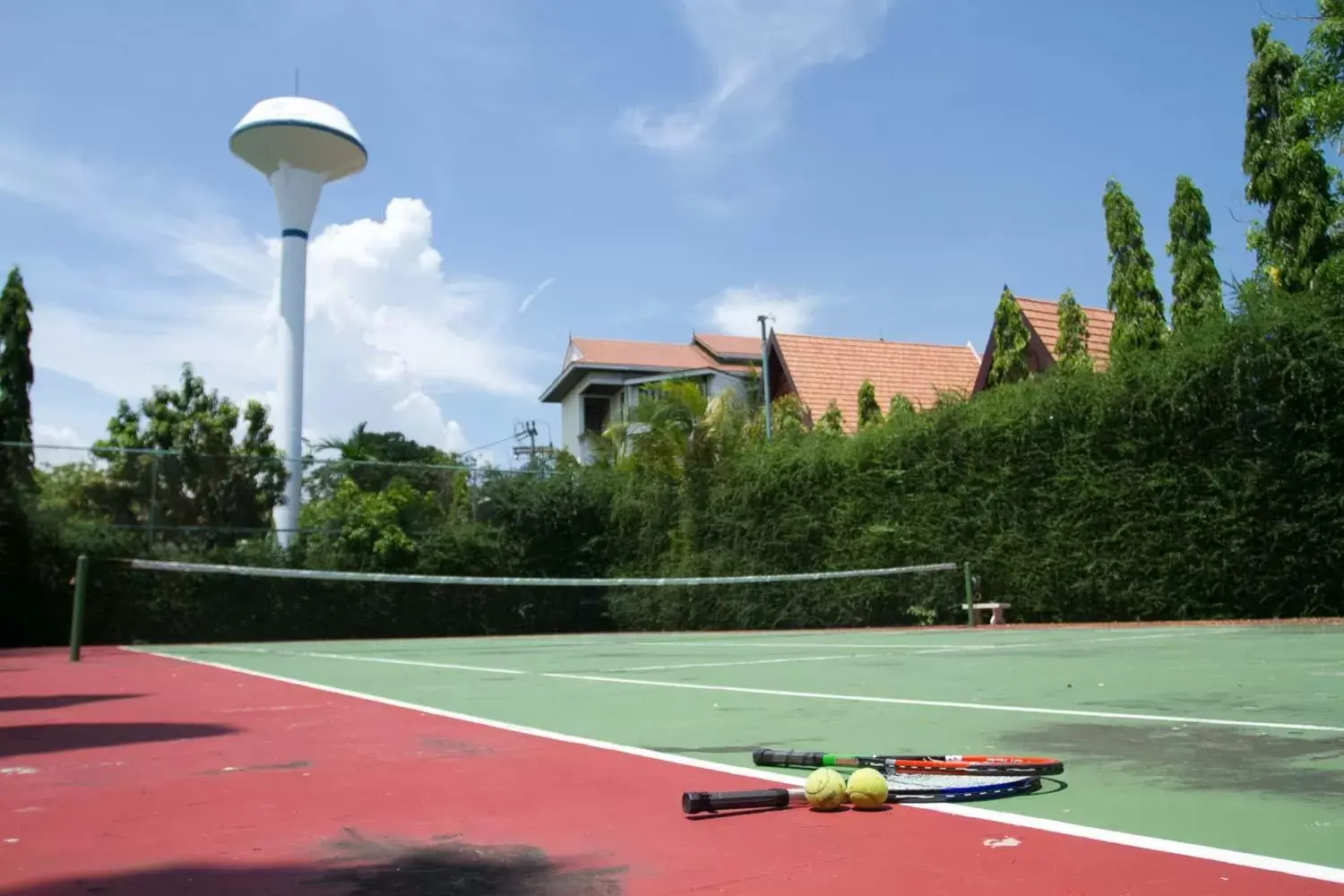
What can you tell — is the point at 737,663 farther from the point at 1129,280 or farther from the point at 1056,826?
the point at 1129,280

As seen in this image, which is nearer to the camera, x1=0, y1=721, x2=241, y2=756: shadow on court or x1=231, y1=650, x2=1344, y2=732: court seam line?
x1=231, y1=650, x2=1344, y2=732: court seam line

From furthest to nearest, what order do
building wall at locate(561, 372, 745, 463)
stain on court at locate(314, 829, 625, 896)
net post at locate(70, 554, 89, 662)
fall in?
building wall at locate(561, 372, 745, 463) < net post at locate(70, 554, 89, 662) < stain on court at locate(314, 829, 625, 896)

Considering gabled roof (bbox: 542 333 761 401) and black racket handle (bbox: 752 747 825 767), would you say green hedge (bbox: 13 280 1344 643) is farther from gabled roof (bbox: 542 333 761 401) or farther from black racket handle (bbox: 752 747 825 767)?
gabled roof (bbox: 542 333 761 401)

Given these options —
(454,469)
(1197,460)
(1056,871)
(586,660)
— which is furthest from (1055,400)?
(1056,871)

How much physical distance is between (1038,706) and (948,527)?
12014 millimetres

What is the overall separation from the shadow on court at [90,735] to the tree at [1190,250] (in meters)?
22.2

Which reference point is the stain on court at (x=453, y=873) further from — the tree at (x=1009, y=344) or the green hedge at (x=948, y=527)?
the tree at (x=1009, y=344)

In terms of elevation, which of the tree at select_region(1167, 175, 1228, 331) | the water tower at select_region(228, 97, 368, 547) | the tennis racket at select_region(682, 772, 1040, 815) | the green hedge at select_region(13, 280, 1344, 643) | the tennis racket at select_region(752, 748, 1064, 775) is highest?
the water tower at select_region(228, 97, 368, 547)

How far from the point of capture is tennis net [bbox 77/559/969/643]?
59.8 feet

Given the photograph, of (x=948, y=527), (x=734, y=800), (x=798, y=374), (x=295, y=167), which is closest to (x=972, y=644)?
(x=948, y=527)

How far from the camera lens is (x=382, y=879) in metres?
2.89

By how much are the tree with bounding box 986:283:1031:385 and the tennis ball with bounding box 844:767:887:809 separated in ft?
78.8

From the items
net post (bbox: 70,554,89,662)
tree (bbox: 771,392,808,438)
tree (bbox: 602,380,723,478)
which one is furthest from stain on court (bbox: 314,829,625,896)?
tree (bbox: 771,392,808,438)

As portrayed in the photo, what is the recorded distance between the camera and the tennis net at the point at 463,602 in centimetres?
1822
